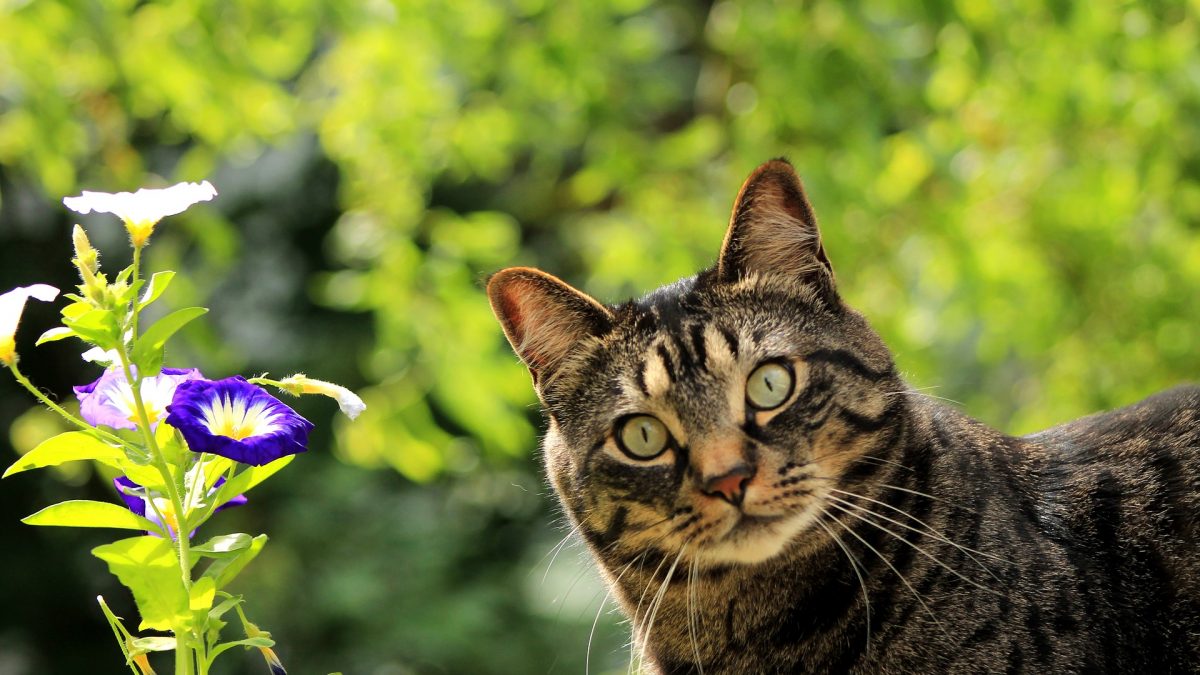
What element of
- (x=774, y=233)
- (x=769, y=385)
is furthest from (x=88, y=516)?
(x=774, y=233)

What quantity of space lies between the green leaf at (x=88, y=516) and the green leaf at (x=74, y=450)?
1.4 inches

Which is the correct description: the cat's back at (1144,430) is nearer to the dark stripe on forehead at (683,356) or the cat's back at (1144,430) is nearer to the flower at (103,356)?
the dark stripe on forehead at (683,356)

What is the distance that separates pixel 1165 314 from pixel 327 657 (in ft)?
9.67

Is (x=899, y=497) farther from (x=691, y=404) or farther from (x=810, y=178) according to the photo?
(x=810, y=178)

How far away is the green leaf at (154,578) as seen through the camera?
2.72 ft

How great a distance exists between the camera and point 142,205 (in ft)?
2.98

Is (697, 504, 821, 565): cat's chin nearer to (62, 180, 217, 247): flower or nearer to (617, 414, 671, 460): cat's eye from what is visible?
(617, 414, 671, 460): cat's eye

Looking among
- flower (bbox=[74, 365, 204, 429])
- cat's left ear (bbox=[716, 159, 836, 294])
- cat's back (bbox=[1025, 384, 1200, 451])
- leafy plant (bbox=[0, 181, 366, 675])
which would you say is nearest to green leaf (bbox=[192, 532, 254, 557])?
leafy plant (bbox=[0, 181, 366, 675])

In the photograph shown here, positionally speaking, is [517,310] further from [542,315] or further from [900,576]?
[900,576]

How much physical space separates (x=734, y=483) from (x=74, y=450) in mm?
700

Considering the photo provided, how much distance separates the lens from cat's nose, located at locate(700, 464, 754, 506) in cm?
133

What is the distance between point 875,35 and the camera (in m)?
2.56

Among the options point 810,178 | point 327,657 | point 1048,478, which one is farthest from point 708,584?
point 327,657

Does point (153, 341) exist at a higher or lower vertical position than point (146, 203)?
A: lower
